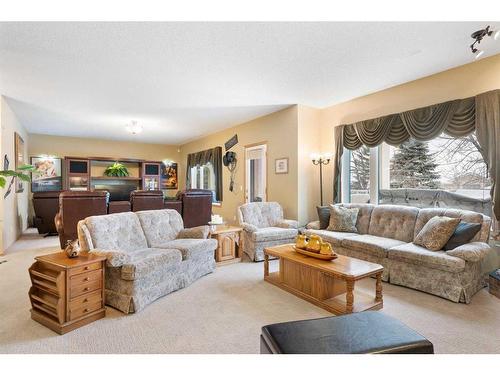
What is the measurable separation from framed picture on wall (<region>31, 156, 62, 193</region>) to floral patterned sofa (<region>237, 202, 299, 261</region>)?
692 centimetres

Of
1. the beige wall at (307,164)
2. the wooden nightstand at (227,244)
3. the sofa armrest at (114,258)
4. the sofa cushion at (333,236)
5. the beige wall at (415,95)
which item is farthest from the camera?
the beige wall at (307,164)

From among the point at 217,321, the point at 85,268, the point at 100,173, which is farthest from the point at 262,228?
the point at 100,173

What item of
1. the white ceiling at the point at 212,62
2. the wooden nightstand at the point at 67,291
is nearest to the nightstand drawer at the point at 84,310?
the wooden nightstand at the point at 67,291

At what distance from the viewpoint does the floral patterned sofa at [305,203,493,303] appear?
2.87 m

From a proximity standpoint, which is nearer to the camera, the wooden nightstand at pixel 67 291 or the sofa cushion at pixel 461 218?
the wooden nightstand at pixel 67 291

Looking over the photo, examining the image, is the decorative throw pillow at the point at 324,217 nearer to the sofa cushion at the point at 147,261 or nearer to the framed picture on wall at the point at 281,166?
the framed picture on wall at the point at 281,166

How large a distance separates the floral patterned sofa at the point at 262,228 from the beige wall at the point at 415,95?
1.21m

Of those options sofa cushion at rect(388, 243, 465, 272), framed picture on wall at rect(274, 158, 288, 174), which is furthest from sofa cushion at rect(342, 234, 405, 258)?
framed picture on wall at rect(274, 158, 288, 174)

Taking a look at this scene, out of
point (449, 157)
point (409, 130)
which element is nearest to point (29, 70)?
point (409, 130)

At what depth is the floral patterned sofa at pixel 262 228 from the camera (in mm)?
4480

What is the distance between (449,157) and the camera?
398cm

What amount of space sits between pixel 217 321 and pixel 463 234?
2886mm

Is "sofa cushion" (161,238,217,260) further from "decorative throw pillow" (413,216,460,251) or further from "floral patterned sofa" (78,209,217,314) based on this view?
"decorative throw pillow" (413,216,460,251)
